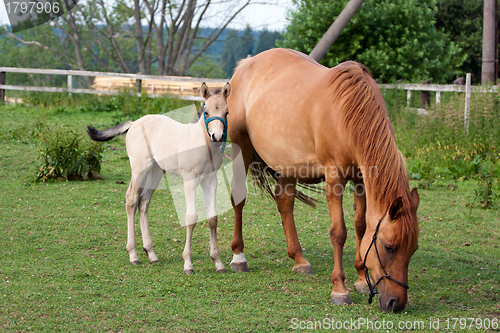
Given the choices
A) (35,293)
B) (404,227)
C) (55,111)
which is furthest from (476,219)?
(55,111)

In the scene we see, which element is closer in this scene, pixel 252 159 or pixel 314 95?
pixel 314 95

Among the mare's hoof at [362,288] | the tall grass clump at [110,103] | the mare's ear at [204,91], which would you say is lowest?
the mare's hoof at [362,288]

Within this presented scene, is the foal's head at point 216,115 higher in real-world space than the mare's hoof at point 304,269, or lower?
higher

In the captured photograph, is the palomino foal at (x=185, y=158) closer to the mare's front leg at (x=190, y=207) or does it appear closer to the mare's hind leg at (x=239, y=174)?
the mare's front leg at (x=190, y=207)

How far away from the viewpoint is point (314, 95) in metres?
4.34

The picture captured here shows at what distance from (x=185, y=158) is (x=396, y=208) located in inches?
86.5

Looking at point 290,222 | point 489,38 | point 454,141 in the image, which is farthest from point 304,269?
point 489,38

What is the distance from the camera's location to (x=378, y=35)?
17.4 meters

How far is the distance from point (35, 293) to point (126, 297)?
0.76 m

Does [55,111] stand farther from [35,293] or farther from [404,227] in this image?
[404,227]

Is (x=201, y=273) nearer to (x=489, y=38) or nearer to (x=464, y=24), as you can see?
(x=489, y=38)

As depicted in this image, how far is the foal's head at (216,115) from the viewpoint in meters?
4.18

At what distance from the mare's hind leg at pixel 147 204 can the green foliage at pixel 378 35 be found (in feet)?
41.3

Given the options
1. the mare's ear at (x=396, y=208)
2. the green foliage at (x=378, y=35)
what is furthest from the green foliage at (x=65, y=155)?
the green foliage at (x=378, y=35)
